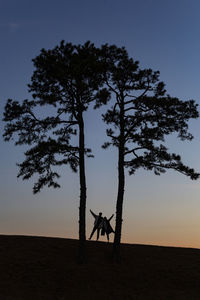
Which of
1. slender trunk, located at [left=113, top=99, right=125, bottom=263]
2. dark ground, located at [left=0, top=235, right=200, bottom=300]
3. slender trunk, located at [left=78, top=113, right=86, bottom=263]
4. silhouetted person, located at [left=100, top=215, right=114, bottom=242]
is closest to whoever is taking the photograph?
dark ground, located at [left=0, top=235, right=200, bottom=300]

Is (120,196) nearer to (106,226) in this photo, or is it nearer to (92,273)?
(106,226)

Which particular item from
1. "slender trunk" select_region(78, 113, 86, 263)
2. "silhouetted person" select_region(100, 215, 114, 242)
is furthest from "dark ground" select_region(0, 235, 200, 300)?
"silhouetted person" select_region(100, 215, 114, 242)

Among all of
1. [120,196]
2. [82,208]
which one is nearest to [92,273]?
[82,208]

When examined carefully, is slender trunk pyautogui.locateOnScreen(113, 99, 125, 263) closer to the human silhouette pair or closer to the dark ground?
the dark ground

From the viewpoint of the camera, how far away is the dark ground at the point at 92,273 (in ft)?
55.6

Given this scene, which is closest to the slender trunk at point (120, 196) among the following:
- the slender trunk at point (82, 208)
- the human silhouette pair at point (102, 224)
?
the slender trunk at point (82, 208)

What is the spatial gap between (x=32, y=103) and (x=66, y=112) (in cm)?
214

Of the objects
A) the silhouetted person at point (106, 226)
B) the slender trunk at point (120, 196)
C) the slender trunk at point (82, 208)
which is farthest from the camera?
the silhouetted person at point (106, 226)

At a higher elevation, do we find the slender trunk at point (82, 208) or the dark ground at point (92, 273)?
the slender trunk at point (82, 208)

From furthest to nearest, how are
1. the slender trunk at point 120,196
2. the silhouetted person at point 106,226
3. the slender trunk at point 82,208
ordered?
1. the silhouetted person at point 106,226
2. the slender trunk at point 120,196
3. the slender trunk at point 82,208

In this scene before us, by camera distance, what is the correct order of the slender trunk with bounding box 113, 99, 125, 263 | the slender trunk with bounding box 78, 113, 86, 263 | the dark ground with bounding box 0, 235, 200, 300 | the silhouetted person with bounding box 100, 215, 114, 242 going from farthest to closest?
the silhouetted person with bounding box 100, 215, 114, 242
the slender trunk with bounding box 113, 99, 125, 263
the slender trunk with bounding box 78, 113, 86, 263
the dark ground with bounding box 0, 235, 200, 300

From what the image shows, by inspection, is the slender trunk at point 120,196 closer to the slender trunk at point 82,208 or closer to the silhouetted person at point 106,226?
the slender trunk at point 82,208

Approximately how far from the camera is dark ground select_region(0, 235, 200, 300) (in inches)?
667

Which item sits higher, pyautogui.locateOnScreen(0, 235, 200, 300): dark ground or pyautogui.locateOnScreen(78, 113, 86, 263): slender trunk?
pyautogui.locateOnScreen(78, 113, 86, 263): slender trunk
